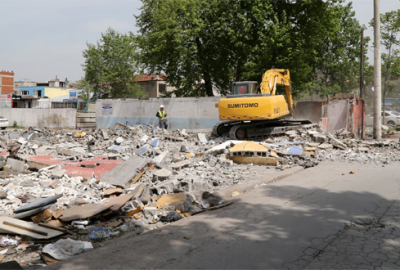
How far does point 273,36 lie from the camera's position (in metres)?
24.2

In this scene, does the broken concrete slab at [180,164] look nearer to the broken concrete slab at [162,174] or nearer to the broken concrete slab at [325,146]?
the broken concrete slab at [162,174]

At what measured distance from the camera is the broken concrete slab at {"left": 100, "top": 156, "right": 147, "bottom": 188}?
8234mm

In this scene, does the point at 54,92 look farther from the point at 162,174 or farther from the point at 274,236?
the point at 274,236

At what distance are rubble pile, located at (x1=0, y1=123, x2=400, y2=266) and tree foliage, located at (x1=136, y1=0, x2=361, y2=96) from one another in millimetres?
11472

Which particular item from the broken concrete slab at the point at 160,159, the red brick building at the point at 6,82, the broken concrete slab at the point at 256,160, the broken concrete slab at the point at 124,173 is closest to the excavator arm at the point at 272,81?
the broken concrete slab at the point at 256,160

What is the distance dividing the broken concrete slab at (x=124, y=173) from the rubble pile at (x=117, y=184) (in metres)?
0.02

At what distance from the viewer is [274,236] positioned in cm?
479

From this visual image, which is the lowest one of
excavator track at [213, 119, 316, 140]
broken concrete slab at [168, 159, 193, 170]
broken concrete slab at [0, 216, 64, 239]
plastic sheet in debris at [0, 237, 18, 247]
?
plastic sheet in debris at [0, 237, 18, 247]

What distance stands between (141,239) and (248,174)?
5.24m

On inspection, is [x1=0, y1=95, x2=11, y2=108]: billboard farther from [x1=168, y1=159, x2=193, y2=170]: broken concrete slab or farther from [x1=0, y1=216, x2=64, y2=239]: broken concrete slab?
[x1=0, y1=216, x2=64, y2=239]: broken concrete slab

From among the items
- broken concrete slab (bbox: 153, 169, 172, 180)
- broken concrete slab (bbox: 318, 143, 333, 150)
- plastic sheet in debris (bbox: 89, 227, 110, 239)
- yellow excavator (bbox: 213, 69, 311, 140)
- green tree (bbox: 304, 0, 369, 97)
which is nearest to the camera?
plastic sheet in debris (bbox: 89, 227, 110, 239)

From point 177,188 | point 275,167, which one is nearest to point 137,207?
point 177,188

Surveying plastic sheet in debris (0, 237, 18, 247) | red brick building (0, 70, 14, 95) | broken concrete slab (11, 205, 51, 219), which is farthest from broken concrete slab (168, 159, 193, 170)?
red brick building (0, 70, 14, 95)

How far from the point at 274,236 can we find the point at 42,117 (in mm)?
31995
